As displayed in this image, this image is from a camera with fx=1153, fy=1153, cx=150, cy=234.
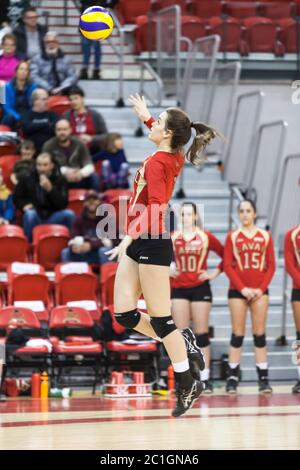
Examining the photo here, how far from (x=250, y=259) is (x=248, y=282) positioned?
0.86 ft

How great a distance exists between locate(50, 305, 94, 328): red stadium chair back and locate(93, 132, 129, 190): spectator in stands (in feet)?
9.01

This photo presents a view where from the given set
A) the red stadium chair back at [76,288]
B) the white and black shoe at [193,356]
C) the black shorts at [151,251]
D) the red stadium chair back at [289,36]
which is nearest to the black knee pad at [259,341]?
the red stadium chair back at [76,288]

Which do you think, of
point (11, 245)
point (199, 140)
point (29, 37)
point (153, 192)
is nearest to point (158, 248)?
point (153, 192)

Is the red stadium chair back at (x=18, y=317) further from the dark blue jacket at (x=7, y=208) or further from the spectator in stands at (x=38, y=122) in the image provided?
the spectator in stands at (x=38, y=122)

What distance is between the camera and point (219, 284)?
15.2 metres

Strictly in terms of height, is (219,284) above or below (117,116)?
below

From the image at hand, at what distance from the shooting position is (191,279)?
13.1 metres

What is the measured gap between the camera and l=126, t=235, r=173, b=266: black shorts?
830cm

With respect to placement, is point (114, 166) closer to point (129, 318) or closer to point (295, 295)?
point (295, 295)

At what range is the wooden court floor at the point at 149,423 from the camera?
7820 millimetres

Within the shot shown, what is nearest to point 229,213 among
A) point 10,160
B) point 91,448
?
point 10,160

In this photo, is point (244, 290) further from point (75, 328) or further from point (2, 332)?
point (2, 332)

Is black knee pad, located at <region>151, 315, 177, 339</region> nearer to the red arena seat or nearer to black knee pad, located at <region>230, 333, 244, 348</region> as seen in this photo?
black knee pad, located at <region>230, 333, 244, 348</region>

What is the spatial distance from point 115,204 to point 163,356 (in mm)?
2084
